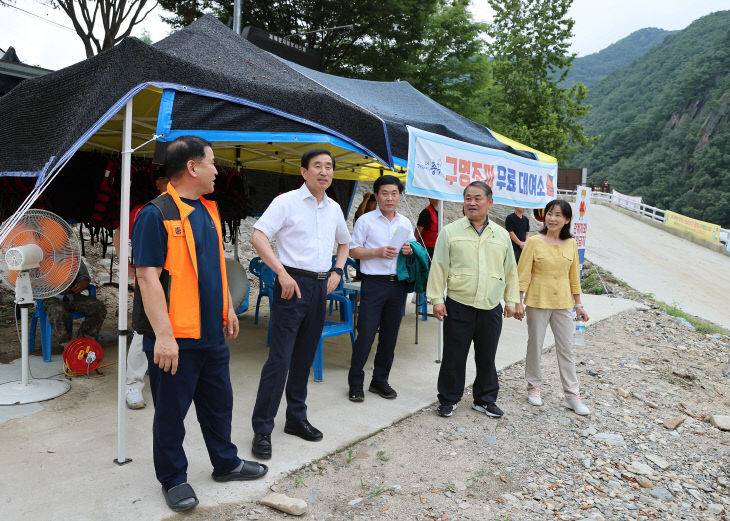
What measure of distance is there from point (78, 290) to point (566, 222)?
173 inches

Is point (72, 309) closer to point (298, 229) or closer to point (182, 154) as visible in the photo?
point (298, 229)

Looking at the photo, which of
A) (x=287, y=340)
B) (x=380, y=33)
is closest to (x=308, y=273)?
(x=287, y=340)

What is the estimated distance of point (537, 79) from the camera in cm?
2648

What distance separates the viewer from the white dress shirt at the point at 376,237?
3979 millimetres

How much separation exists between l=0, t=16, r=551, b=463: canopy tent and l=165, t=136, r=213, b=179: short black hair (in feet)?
1.46

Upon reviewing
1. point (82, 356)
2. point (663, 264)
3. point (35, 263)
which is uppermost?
point (35, 263)

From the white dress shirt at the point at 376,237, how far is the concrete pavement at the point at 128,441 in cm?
109


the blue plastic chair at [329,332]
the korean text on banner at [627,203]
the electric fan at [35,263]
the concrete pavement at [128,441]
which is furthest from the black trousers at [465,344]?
the korean text on banner at [627,203]

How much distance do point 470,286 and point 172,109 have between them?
233 cm

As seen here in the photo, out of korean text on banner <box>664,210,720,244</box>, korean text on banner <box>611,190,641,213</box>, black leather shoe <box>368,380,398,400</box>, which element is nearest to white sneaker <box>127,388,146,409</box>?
black leather shoe <box>368,380,398,400</box>

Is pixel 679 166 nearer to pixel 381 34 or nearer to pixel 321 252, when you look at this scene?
pixel 381 34

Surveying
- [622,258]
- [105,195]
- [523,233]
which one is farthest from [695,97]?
[105,195]

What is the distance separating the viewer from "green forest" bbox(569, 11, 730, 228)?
53.2 meters

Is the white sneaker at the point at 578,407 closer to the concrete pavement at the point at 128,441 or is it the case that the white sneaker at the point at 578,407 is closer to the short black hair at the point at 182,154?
the concrete pavement at the point at 128,441
